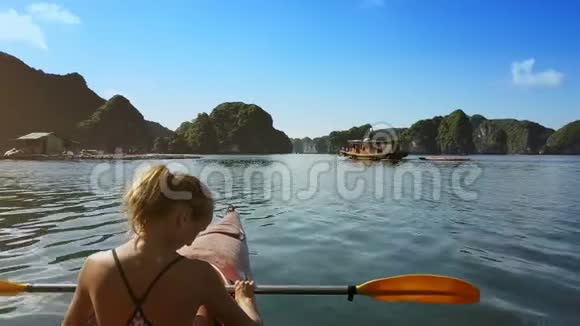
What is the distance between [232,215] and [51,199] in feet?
48.0

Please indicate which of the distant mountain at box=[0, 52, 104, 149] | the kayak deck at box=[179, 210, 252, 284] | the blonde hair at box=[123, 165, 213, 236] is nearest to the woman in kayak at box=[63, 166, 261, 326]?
the blonde hair at box=[123, 165, 213, 236]

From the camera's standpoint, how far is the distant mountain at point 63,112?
158 metres

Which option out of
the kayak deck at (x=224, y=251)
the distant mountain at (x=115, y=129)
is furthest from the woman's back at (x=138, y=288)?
the distant mountain at (x=115, y=129)

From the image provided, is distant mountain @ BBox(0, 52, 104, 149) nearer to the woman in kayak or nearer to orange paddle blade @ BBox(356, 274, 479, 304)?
orange paddle blade @ BBox(356, 274, 479, 304)

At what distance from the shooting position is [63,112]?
182m

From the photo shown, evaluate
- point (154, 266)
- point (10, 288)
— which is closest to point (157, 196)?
point (154, 266)

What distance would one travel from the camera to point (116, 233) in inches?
473

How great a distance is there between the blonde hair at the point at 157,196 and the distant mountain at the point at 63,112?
546ft

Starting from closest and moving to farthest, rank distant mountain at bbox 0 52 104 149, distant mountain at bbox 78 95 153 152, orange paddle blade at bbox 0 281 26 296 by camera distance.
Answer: orange paddle blade at bbox 0 281 26 296 < distant mountain at bbox 78 95 153 152 < distant mountain at bbox 0 52 104 149

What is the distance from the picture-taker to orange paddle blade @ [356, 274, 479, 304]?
197 inches

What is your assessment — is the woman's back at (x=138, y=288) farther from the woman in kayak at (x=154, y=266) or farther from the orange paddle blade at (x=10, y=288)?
the orange paddle blade at (x=10, y=288)

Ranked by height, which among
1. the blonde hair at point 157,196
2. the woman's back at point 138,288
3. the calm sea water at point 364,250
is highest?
the blonde hair at point 157,196

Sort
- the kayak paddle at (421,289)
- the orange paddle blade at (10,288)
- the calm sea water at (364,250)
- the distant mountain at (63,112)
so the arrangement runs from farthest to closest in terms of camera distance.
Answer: the distant mountain at (63,112) → the calm sea water at (364,250) → the kayak paddle at (421,289) → the orange paddle blade at (10,288)

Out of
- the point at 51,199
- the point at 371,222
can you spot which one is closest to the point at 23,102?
the point at 51,199
